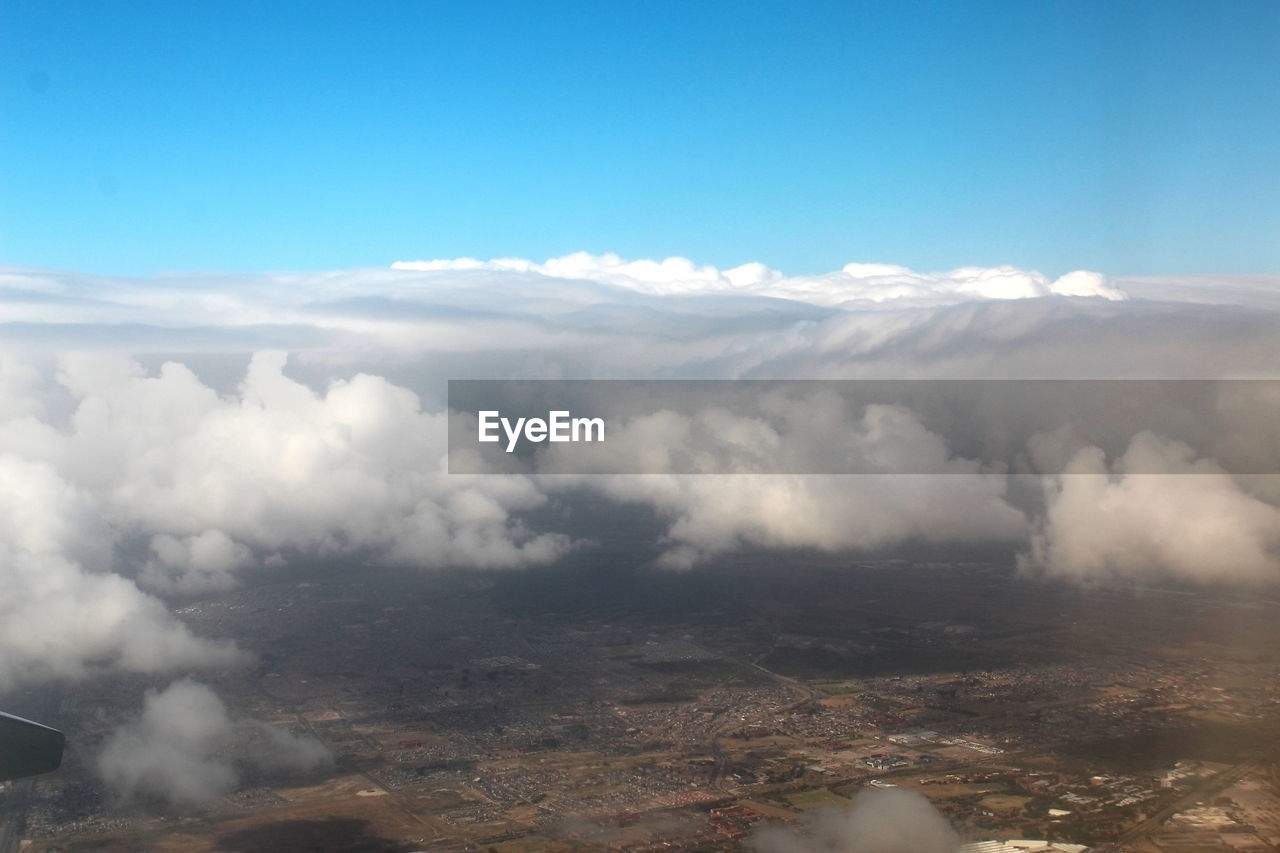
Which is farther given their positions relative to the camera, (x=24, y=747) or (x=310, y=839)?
(x=310, y=839)

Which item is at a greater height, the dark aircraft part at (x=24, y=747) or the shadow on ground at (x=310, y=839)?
the dark aircraft part at (x=24, y=747)

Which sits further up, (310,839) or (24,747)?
(24,747)

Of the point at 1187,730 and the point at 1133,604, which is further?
the point at 1133,604

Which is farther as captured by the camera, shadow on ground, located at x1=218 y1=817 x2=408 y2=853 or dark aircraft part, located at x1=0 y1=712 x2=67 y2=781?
shadow on ground, located at x1=218 y1=817 x2=408 y2=853

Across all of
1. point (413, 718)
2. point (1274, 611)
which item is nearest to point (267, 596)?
point (413, 718)

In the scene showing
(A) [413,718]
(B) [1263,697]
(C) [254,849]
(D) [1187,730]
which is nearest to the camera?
(C) [254,849]

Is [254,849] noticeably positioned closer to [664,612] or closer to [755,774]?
[755,774]

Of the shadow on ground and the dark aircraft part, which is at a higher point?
the dark aircraft part

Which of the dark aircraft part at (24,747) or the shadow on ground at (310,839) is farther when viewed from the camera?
the shadow on ground at (310,839)
